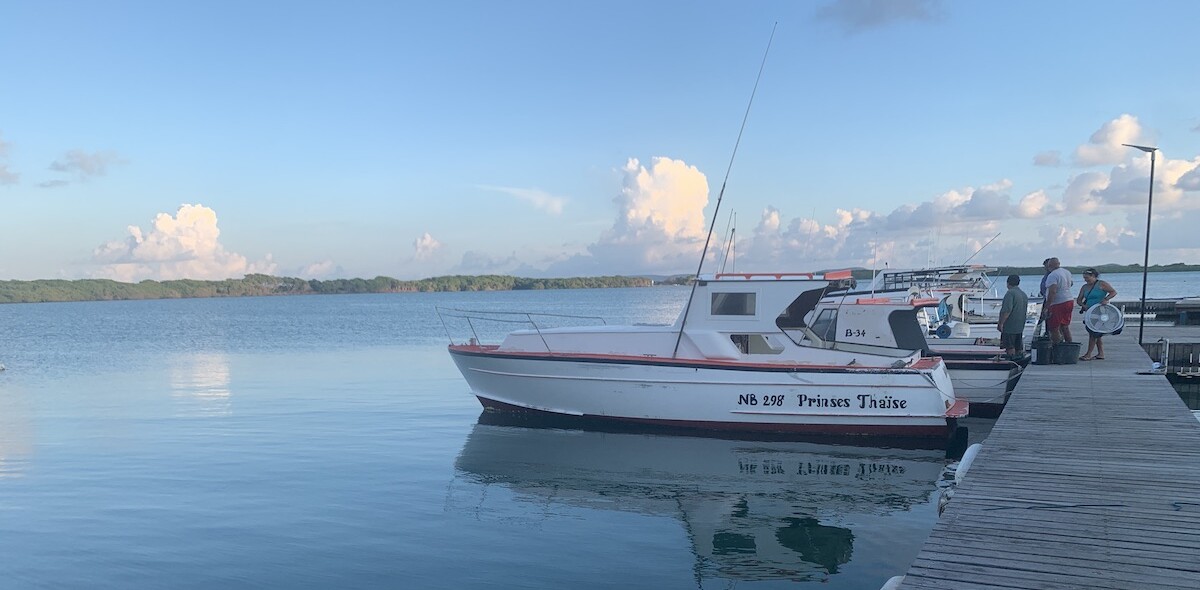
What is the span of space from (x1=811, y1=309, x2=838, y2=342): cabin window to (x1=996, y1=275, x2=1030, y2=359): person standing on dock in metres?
2.94

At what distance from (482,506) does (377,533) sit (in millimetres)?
1661

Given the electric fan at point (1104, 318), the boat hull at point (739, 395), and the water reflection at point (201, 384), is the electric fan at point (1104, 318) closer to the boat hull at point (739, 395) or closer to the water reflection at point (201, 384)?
the boat hull at point (739, 395)

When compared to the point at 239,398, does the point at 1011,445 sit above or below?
above

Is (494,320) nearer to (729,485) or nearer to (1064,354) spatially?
(729,485)

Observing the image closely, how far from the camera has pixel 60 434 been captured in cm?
1638

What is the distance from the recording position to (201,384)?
24719 mm

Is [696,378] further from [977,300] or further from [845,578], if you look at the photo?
[977,300]

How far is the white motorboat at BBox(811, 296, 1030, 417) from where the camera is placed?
15.1 meters

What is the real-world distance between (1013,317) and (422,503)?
37.4ft

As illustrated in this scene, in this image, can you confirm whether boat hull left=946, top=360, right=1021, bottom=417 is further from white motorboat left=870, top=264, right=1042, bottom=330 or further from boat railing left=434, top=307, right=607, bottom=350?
boat railing left=434, top=307, right=607, bottom=350

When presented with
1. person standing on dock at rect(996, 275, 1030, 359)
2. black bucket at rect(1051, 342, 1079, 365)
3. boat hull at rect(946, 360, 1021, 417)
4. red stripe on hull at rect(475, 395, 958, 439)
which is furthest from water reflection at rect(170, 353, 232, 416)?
black bucket at rect(1051, 342, 1079, 365)

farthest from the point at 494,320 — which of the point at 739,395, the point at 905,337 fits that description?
the point at 905,337

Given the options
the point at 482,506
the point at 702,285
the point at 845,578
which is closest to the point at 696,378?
the point at 702,285

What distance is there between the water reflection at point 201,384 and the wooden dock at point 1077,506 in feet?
55.1
